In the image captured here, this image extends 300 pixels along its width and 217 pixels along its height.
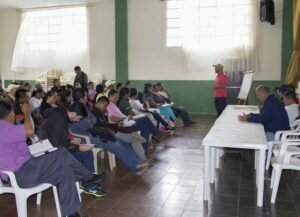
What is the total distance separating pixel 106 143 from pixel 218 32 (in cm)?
558

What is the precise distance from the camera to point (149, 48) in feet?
29.7

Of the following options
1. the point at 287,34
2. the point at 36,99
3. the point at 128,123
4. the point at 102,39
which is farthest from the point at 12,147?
the point at 102,39

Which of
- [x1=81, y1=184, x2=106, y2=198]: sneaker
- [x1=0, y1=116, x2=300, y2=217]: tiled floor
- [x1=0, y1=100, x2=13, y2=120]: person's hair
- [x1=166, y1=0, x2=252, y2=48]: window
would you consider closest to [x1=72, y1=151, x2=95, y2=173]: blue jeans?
[x1=0, y1=116, x2=300, y2=217]: tiled floor

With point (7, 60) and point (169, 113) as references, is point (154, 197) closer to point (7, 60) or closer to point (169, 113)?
point (169, 113)

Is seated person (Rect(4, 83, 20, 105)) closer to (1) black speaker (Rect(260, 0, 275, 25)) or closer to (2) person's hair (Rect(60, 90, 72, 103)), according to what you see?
(2) person's hair (Rect(60, 90, 72, 103))

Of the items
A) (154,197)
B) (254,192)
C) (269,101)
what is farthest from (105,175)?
(269,101)

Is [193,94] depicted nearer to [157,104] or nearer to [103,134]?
[157,104]

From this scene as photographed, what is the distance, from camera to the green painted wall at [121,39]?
902 centimetres

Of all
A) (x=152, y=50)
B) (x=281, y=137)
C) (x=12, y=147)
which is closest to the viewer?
→ (x=12, y=147)

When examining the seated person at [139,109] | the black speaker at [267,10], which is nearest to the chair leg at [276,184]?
the seated person at [139,109]

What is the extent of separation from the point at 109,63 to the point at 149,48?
123cm

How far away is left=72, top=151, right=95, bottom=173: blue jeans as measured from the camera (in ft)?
11.6

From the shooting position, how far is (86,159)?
3.61 metres

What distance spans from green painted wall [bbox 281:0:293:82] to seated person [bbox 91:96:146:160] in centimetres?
516
